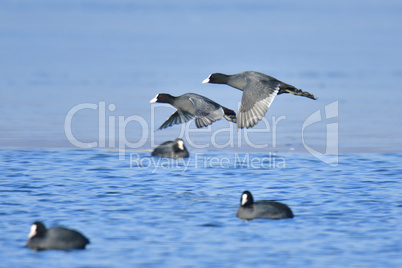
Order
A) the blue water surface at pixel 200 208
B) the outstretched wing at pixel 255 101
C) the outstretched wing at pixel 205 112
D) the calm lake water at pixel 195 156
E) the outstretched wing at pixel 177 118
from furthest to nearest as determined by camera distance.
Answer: the outstretched wing at pixel 177 118 < the outstretched wing at pixel 205 112 < the outstretched wing at pixel 255 101 < the calm lake water at pixel 195 156 < the blue water surface at pixel 200 208

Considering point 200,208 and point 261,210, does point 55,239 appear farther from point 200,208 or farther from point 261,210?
point 261,210

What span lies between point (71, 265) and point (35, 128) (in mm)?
8809

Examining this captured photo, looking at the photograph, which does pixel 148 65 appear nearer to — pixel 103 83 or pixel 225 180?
pixel 103 83

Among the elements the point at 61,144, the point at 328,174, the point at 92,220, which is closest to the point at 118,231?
the point at 92,220

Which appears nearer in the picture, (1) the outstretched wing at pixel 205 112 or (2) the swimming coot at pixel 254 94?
(2) the swimming coot at pixel 254 94

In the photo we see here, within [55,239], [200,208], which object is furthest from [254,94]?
[55,239]

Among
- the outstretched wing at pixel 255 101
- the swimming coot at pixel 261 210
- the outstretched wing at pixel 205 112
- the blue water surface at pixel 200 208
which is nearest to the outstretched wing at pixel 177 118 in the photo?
the blue water surface at pixel 200 208

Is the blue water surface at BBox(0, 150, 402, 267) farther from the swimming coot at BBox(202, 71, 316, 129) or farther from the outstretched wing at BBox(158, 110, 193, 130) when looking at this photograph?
the outstretched wing at BBox(158, 110, 193, 130)

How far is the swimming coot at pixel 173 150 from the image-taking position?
12.8 m

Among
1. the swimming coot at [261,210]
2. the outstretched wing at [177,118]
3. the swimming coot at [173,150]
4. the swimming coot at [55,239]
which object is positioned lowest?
the swimming coot at [55,239]

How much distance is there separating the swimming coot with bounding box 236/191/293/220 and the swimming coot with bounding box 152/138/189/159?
3981 mm

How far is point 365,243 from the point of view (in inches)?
309

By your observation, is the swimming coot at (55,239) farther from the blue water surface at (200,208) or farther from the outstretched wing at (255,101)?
the outstretched wing at (255,101)

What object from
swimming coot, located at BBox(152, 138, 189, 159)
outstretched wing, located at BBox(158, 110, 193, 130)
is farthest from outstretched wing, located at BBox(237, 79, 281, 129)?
outstretched wing, located at BBox(158, 110, 193, 130)
